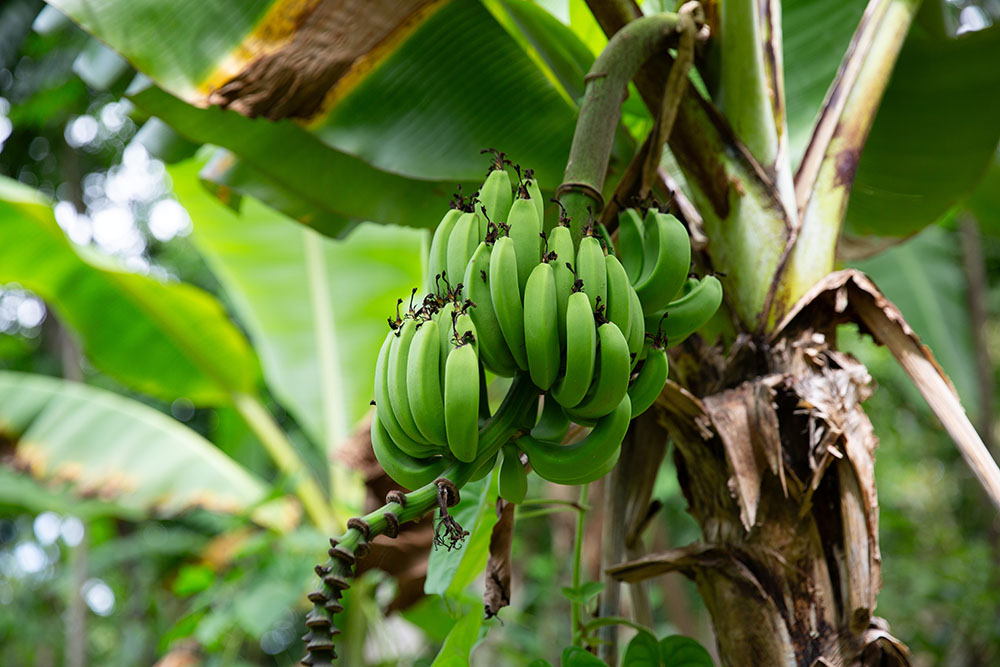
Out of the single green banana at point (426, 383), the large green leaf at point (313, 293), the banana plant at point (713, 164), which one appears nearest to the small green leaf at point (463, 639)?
the banana plant at point (713, 164)

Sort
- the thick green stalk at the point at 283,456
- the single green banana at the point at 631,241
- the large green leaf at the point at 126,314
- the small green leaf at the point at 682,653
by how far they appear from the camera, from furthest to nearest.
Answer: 1. the thick green stalk at the point at 283,456
2. the large green leaf at the point at 126,314
3. the small green leaf at the point at 682,653
4. the single green banana at the point at 631,241

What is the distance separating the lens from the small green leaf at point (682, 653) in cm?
95

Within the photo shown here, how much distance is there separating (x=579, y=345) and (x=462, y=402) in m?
0.11

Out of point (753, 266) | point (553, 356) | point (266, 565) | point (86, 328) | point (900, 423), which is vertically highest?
point (553, 356)

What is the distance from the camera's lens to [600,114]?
78 cm

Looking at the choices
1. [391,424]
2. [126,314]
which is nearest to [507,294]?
[391,424]

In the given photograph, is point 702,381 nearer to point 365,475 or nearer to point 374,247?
point 365,475

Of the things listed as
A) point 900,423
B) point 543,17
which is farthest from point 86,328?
point 900,423

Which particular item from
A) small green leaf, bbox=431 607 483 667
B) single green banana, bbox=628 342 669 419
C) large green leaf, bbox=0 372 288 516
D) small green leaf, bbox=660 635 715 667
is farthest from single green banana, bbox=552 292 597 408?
large green leaf, bbox=0 372 288 516

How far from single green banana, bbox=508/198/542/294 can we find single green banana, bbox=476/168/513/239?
0.04m

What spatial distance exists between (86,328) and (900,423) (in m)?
4.04

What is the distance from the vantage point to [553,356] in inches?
25.8

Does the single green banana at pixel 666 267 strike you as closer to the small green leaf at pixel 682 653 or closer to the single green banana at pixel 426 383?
the single green banana at pixel 426 383

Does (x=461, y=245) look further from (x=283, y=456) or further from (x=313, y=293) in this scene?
(x=283, y=456)
